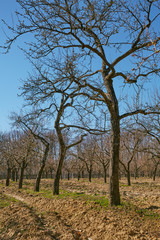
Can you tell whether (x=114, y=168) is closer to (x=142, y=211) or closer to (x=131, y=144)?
(x=142, y=211)

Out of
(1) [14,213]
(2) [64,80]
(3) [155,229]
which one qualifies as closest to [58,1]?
(2) [64,80]

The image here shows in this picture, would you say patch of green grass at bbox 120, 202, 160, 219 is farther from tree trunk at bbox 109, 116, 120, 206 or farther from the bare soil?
tree trunk at bbox 109, 116, 120, 206

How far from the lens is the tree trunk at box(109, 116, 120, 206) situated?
6294 mm

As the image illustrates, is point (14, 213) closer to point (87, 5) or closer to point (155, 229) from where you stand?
point (155, 229)

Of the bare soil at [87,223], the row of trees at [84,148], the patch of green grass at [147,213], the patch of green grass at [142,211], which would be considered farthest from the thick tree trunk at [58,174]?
the patch of green grass at [147,213]

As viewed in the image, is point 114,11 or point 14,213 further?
point 14,213

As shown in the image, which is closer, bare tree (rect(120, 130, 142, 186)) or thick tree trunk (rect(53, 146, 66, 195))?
thick tree trunk (rect(53, 146, 66, 195))

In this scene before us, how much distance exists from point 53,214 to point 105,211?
193 cm

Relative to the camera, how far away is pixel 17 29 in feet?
18.0

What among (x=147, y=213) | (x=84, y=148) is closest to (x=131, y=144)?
(x=84, y=148)

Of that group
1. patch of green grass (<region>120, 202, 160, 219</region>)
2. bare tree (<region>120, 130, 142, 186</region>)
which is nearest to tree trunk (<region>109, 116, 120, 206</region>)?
patch of green grass (<region>120, 202, 160, 219</region>)

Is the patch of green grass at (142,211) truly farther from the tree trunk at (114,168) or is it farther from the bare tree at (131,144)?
the bare tree at (131,144)

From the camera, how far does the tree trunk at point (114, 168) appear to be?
6.29m

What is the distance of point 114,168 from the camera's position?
21.1ft
